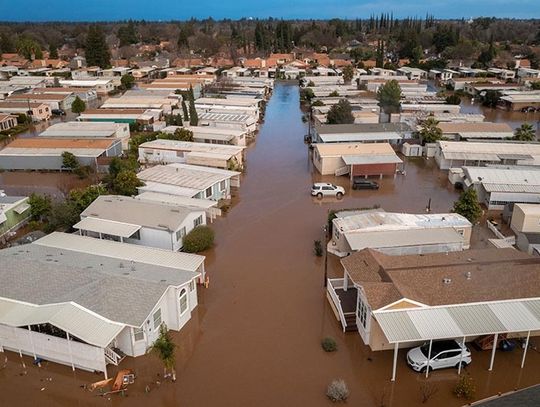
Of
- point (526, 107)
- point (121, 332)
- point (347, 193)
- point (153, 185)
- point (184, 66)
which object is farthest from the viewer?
point (184, 66)

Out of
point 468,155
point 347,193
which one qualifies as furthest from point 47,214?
point 468,155

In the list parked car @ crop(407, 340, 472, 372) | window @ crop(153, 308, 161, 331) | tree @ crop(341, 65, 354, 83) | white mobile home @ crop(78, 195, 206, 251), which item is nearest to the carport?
parked car @ crop(407, 340, 472, 372)

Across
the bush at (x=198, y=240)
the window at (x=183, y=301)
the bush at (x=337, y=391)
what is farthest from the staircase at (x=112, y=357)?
the bush at (x=198, y=240)

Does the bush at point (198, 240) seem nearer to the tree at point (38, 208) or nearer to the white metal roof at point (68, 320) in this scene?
the white metal roof at point (68, 320)

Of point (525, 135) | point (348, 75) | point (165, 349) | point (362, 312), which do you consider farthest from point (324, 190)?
point (348, 75)

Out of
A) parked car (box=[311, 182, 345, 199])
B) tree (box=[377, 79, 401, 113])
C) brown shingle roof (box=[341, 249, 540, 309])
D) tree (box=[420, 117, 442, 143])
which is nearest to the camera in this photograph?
brown shingle roof (box=[341, 249, 540, 309])

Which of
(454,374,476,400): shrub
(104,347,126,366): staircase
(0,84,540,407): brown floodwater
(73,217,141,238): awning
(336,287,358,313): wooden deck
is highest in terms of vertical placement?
(73,217,141,238): awning

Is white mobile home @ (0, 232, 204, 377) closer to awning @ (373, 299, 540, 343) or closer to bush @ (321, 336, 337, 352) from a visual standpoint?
bush @ (321, 336, 337, 352)

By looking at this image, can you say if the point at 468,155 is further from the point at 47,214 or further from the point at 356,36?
the point at 356,36
